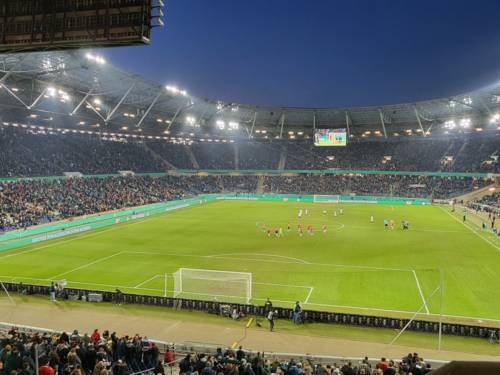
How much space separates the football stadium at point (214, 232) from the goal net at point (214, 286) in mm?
139

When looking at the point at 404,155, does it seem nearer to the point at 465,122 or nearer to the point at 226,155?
the point at 465,122

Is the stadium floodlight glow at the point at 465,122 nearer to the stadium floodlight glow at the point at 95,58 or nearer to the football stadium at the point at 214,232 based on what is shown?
the football stadium at the point at 214,232

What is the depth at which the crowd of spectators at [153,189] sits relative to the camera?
46.9m

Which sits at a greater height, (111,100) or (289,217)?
(111,100)

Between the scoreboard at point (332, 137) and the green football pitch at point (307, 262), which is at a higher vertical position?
the scoreboard at point (332, 137)

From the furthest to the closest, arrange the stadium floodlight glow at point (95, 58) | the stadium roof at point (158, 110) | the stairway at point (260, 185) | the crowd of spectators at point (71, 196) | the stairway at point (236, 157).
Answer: the stairway at point (236, 157), the stairway at point (260, 185), the stadium roof at point (158, 110), the crowd of spectators at point (71, 196), the stadium floodlight glow at point (95, 58)

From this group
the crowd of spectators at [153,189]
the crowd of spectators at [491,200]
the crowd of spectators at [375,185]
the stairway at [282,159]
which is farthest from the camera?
the stairway at [282,159]

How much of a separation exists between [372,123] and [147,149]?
5637 centimetres

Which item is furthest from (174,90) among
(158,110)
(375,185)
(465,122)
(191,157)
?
(465,122)

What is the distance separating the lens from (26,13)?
16.6 metres

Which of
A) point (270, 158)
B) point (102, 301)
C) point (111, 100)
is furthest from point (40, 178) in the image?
point (270, 158)

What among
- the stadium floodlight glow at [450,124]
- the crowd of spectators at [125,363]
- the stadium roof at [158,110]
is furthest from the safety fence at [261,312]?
the stadium floodlight glow at [450,124]

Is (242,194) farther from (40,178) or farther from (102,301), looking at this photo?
(102,301)

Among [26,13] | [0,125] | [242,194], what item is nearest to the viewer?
[26,13]
